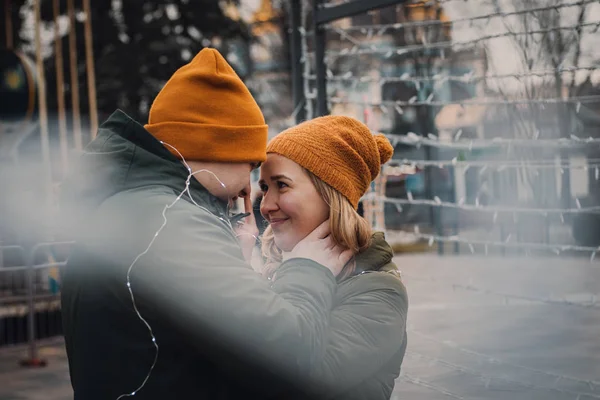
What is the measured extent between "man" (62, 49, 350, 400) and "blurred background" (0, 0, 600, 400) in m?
0.27

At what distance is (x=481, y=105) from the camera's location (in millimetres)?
10961

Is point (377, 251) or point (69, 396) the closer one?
point (377, 251)

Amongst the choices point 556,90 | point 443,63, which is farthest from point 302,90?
point 443,63

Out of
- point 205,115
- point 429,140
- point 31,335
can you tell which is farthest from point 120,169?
point 31,335

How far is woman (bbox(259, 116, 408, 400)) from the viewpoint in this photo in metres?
2.23

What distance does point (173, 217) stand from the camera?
1910mm

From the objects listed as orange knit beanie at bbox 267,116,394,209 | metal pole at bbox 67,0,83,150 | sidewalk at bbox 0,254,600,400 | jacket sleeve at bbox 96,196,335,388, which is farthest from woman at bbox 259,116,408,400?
metal pole at bbox 67,0,83,150

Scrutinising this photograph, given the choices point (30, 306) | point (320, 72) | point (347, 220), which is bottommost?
point (30, 306)

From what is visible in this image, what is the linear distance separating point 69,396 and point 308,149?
208 inches

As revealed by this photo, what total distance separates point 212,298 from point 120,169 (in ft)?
1.17

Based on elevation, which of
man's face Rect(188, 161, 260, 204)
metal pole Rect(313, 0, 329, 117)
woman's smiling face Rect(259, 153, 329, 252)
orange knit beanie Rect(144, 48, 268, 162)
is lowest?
woman's smiling face Rect(259, 153, 329, 252)

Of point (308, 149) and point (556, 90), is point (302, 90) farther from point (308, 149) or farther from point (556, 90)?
point (556, 90)

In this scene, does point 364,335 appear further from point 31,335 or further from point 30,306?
point 30,306

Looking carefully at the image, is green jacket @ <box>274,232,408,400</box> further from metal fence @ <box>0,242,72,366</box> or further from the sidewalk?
metal fence @ <box>0,242,72,366</box>
